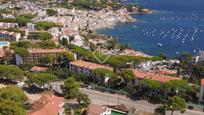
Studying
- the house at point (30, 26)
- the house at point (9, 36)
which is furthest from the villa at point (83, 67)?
the house at point (30, 26)

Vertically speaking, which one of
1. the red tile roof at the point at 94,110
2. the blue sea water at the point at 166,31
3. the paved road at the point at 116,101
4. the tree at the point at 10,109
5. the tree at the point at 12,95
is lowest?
the blue sea water at the point at 166,31

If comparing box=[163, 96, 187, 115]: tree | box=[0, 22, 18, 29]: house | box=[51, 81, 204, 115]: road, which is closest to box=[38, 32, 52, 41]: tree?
box=[0, 22, 18, 29]: house

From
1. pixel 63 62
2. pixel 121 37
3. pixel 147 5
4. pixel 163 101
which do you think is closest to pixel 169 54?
pixel 121 37

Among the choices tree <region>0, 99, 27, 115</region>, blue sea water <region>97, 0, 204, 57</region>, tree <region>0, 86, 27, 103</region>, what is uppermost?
tree <region>0, 99, 27, 115</region>

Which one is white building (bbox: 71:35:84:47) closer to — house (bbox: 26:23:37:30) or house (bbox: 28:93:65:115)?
house (bbox: 26:23:37:30)

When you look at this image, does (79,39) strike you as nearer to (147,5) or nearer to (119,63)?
(119,63)

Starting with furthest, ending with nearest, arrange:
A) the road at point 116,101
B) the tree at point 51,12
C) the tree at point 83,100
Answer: the tree at point 51,12
the road at point 116,101
the tree at point 83,100

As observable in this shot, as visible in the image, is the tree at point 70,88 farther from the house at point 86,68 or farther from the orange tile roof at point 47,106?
the house at point 86,68
